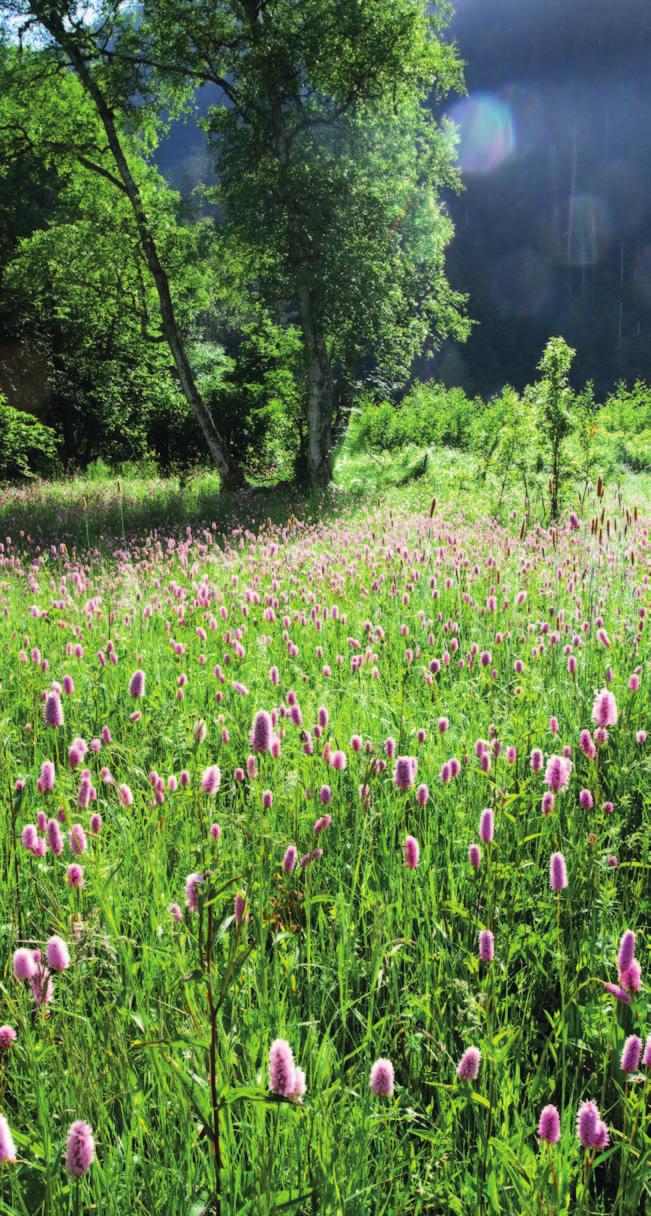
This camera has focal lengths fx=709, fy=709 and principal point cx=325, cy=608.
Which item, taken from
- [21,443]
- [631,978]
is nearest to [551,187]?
[21,443]

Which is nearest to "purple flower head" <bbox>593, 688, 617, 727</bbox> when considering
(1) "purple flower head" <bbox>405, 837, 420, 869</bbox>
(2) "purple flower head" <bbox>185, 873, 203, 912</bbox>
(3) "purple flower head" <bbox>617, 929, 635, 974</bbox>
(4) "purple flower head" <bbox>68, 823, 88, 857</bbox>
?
(1) "purple flower head" <bbox>405, 837, 420, 869</bbox>

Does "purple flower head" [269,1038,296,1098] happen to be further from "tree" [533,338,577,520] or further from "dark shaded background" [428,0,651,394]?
"dark shaded background" [428,0,651,394]

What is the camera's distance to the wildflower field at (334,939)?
4.31 ft

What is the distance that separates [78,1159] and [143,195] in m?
21.1

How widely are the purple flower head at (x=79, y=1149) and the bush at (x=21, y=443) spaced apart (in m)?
18.2

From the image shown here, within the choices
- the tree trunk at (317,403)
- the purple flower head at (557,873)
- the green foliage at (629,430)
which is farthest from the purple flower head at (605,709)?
the green foliage at (629,430)

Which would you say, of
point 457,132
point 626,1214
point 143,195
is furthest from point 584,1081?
point 457,132

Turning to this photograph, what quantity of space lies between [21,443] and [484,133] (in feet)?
615

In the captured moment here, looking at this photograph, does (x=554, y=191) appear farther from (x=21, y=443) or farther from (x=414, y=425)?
(x=21, y=443)

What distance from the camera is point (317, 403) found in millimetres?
18203

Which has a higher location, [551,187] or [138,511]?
[551,187]

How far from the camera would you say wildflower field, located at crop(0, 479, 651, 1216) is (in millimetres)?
1313

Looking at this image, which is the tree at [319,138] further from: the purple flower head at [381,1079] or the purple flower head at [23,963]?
the purple flower head at [381,1079]

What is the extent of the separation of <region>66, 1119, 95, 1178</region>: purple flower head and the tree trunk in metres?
17.0
